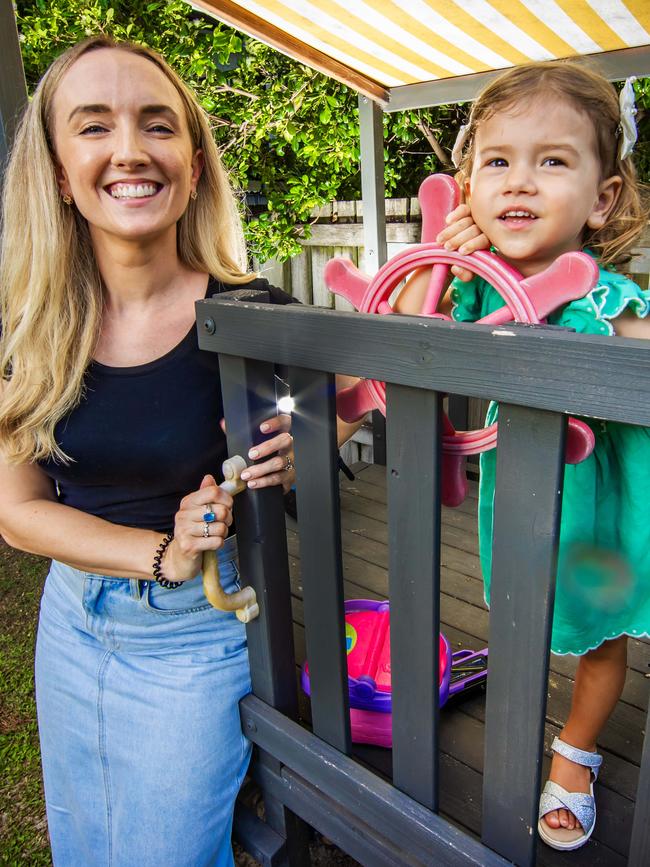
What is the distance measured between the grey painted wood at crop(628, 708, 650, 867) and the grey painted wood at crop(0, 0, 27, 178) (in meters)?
2.16

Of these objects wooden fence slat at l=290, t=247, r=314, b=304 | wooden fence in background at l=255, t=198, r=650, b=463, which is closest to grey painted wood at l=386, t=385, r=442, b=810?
wooden fence in background at l=255, t=198, r=650, b=463

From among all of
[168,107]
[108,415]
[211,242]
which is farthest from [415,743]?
[168,107]

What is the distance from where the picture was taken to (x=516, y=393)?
0.81 meters

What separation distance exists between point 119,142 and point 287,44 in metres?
1.53

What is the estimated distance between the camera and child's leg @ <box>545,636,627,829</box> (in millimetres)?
1332

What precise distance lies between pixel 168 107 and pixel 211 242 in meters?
0.33

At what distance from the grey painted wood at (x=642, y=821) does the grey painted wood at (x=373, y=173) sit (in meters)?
2.69

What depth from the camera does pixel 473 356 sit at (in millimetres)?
833

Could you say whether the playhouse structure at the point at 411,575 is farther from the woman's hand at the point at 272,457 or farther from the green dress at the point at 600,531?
the green dress at the point at 600,531

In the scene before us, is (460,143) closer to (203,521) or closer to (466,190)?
(466,190)

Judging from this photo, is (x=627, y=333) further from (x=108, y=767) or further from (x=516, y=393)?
(x=108, y=767)

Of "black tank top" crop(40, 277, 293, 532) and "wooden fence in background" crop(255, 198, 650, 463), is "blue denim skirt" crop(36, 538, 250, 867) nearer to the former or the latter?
"black tank top" crop(40, 277, 293, 532)

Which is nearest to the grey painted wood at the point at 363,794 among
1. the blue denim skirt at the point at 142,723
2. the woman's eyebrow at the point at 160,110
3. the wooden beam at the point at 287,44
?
the blue denim skirt at the point at 142,723

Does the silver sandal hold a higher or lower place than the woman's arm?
lower
